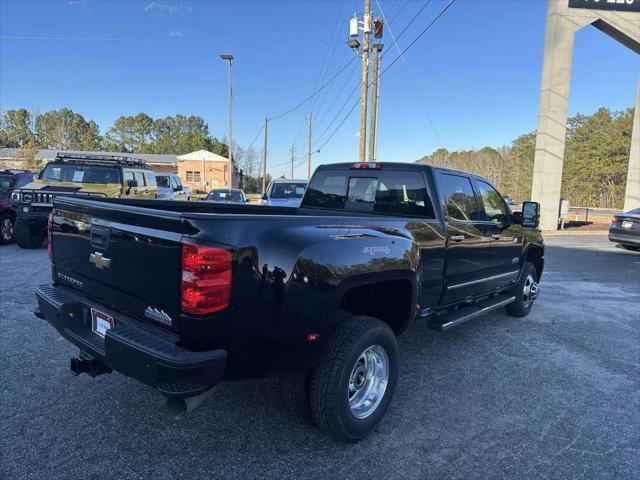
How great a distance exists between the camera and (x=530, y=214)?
5.43m

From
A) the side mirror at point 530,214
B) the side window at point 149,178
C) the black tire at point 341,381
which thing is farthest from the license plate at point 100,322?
the side window at point 149,178

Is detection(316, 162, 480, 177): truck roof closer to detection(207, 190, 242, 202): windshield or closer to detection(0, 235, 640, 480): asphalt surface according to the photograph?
detection(0, 235, 640, 480): asphalt surface

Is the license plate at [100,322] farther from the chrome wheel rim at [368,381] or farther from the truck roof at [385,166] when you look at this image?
the truck roof at [385,166]

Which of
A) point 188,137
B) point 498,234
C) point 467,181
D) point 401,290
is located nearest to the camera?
point 401,290

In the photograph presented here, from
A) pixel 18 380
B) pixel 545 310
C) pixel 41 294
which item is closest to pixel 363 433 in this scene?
pixel 41 294

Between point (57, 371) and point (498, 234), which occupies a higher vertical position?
point (498, 234)

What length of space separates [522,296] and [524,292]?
0.12 m

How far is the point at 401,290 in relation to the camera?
3.53 m

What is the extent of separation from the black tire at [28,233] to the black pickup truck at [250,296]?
25.4ft

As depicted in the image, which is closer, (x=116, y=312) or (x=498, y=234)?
(x=116, y=312)

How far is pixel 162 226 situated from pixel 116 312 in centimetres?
80

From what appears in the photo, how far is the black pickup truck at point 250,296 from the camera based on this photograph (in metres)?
2.26

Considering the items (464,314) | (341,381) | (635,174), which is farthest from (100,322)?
(635,174)

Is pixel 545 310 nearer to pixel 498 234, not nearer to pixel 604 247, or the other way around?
pixel 498 234
